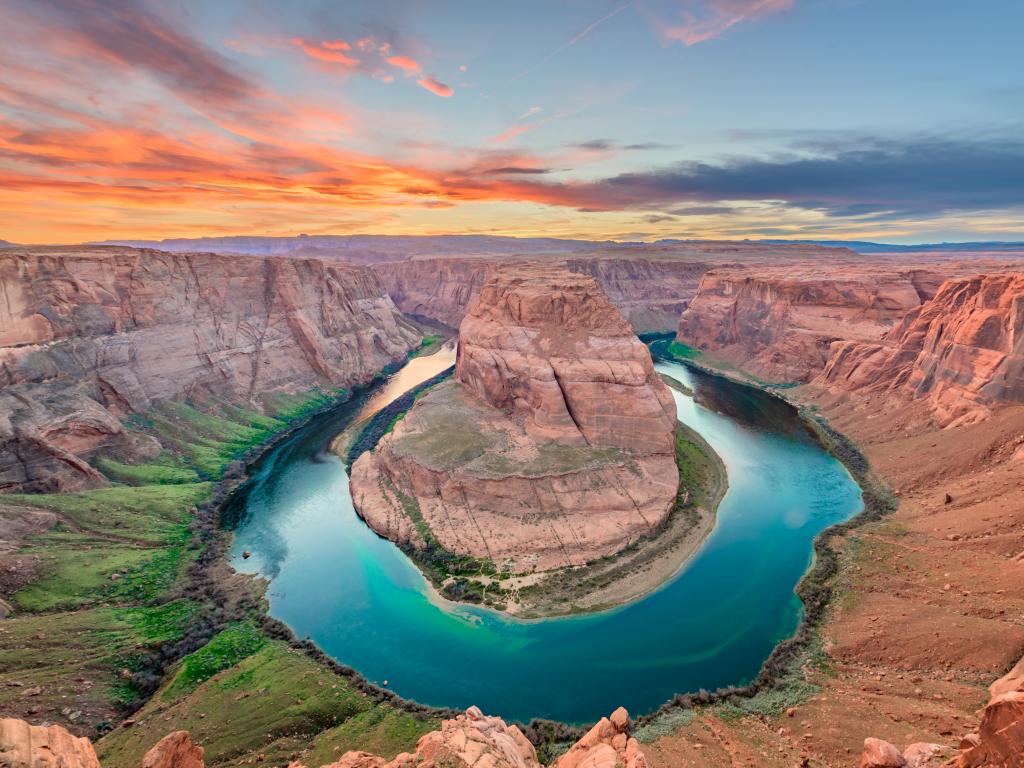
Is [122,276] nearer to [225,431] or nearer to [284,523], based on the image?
[225,431]

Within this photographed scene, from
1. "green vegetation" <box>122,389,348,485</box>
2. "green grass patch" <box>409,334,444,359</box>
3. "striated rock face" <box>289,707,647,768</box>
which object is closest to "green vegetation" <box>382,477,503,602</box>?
"striated rock face" <box>289,707,647,768</box>

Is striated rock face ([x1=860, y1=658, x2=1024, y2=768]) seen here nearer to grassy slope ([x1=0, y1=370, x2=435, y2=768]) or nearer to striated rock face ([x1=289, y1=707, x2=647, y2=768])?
striated rock face ([x1=289, y1=707, x2=647, y2=768])

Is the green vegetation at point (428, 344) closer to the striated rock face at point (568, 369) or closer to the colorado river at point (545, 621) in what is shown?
the striated rock face at point (568, 369)

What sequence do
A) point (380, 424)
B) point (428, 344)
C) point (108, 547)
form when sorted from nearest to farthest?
point (108, 547), point (380, 424), point (428, 344)

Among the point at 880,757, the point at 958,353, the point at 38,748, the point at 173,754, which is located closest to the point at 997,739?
the point at 880,757

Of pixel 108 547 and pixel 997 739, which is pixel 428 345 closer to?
pixel 108 547

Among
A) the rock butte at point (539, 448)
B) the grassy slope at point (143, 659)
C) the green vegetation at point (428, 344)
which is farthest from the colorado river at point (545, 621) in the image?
the green vegetation at point (428, 344)

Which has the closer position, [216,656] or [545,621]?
[216,656]

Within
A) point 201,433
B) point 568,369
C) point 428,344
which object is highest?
point 568,369
